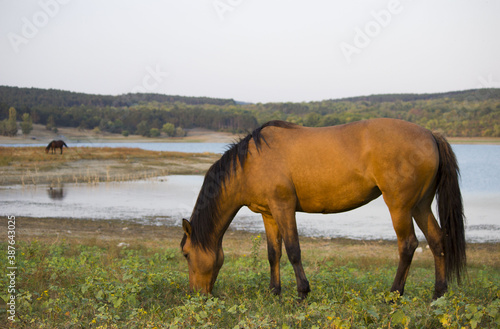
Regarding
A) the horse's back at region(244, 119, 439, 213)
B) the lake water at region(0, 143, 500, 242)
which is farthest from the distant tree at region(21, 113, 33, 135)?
the horse's back at region(244, 119, 439, 213)

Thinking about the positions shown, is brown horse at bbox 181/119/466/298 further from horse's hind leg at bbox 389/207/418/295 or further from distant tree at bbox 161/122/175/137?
distant tree at bbox 161/122/175/137

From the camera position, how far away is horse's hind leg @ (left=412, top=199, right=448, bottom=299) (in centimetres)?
506

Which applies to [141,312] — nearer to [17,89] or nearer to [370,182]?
[370,182]

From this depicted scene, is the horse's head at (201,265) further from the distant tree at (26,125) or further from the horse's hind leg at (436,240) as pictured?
the distant tree at (26,125)

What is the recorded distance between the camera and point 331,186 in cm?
496

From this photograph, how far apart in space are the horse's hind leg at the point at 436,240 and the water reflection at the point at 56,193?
1694 centimetres

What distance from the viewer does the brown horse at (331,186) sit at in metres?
4.79

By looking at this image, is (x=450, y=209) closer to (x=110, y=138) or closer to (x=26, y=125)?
(x=26, y=125)

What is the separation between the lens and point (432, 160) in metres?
4.77

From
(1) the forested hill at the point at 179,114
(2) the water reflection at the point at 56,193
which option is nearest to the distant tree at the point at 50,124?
(1) the forested hill at the point at 179,114

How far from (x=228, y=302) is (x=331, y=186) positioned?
1.75m

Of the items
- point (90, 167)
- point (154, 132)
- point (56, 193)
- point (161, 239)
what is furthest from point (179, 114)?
point (161, 239)

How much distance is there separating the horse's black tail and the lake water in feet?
24.9

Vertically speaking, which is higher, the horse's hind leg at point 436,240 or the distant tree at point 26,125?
the distant tree at point 26,125
